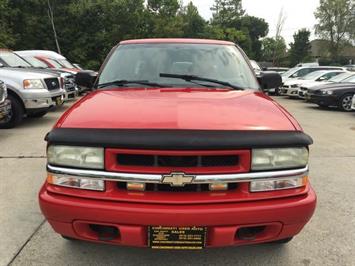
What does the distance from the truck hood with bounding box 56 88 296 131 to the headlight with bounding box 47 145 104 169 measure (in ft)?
0.53

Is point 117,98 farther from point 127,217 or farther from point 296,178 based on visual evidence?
point 296,178

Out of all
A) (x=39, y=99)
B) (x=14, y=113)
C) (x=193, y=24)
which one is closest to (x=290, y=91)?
(x=39, y=99)

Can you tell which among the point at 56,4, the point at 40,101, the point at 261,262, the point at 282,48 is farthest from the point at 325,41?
the point at 261,262

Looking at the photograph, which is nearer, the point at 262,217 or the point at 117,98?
the point at 262,217

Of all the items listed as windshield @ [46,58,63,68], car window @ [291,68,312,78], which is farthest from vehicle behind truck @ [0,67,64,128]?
car window @ [291,68,312,78]

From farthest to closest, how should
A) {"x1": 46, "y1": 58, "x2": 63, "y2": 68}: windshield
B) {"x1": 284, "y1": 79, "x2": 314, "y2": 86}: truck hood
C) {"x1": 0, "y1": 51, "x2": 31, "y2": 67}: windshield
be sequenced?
1. {"x1": 284, "y1": 79, "x2": 314, "y2": 86}: truck hood
2. {"x1": 46, "y1": 58, "x2": 63, "y2": 68}: windshield
3. {"x1": 0, "y1": 51, "x2": 31, "y2": 67}: windshield

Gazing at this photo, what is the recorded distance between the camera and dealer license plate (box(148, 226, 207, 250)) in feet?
8.21

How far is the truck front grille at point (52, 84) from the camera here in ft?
31.6

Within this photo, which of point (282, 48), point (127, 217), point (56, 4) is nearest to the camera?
point (127, 217)

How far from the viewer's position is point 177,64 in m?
3.94

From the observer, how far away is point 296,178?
2.67 metres

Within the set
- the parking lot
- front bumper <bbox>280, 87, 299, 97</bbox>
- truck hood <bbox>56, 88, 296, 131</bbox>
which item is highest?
truck hood <bbox>56, 88, 296, 131</bbox>

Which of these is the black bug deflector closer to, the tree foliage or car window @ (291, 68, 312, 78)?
car window @ (291, 68, 312, 78)

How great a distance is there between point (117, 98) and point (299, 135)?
1.39 m
